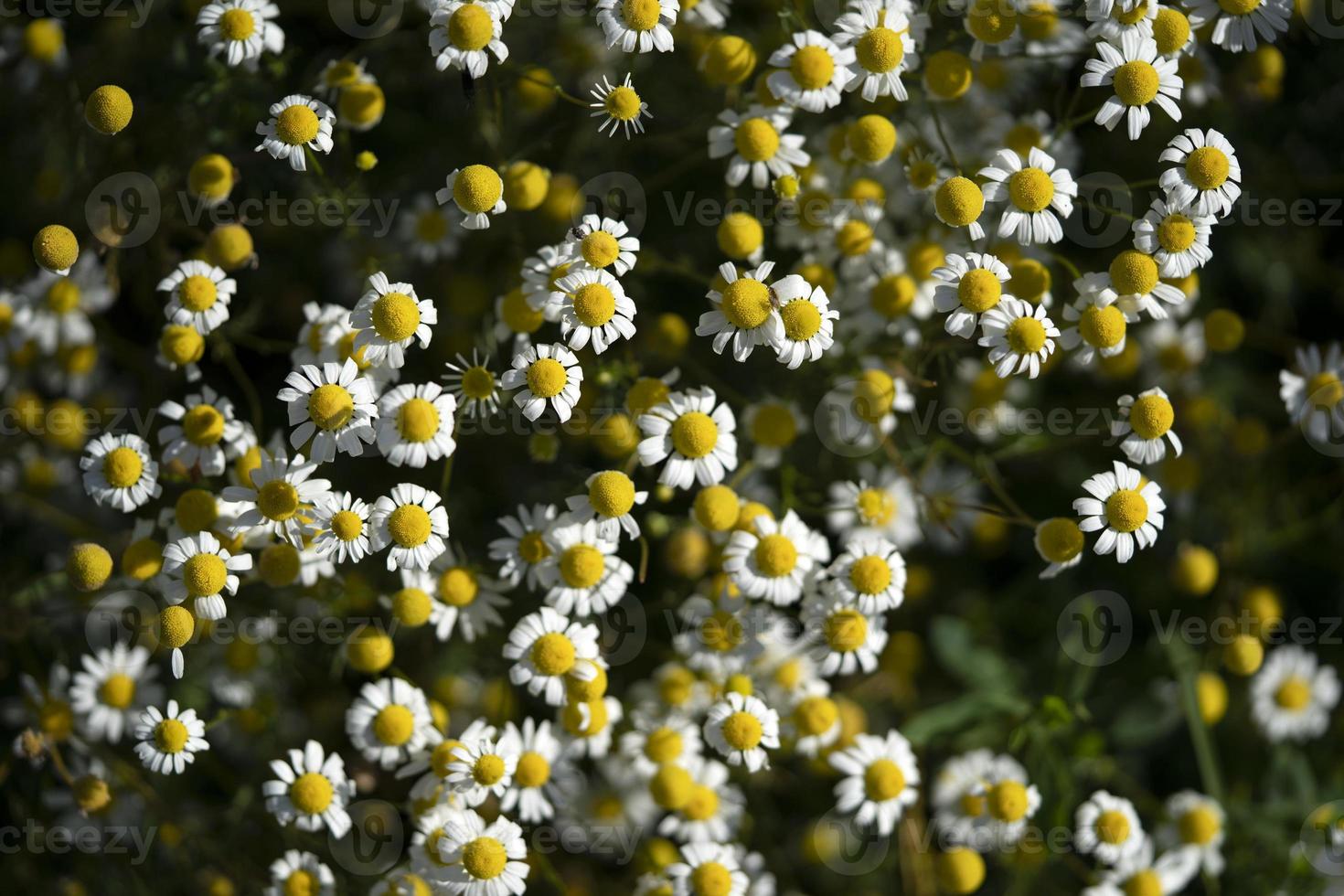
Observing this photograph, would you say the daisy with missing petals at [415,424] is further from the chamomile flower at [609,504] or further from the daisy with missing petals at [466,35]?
the daisy with missing petals at [466,35]

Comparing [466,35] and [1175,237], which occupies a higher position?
[466,35]

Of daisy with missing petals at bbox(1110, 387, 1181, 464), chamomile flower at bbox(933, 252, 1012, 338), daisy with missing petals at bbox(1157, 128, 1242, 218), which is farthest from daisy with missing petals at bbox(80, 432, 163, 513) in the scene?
daisy with missing petals at bbox(1157, 128, 1242, 218)

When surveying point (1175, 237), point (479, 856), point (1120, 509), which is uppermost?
point (1175, 237)

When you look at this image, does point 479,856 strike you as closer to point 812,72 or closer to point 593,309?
point 593,309

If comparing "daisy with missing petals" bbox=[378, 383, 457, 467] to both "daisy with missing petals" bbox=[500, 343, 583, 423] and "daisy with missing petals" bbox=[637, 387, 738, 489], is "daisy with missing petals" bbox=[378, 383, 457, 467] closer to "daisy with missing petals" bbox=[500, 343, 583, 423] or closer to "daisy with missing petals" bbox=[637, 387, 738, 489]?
"daisy with missing petals" bbox=[500, 343, 583, 423]

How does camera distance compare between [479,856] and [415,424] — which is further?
[479,856]

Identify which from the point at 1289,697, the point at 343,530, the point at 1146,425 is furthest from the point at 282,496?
the point at 1289,697

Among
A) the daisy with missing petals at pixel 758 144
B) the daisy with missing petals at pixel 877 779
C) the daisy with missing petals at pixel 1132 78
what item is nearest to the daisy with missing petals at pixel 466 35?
the daisy with missing petals at pixel 758 144

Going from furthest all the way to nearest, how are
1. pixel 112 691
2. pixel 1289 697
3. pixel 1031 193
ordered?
pixel 1289 697
pixel 112 691
pixel 1031 193
